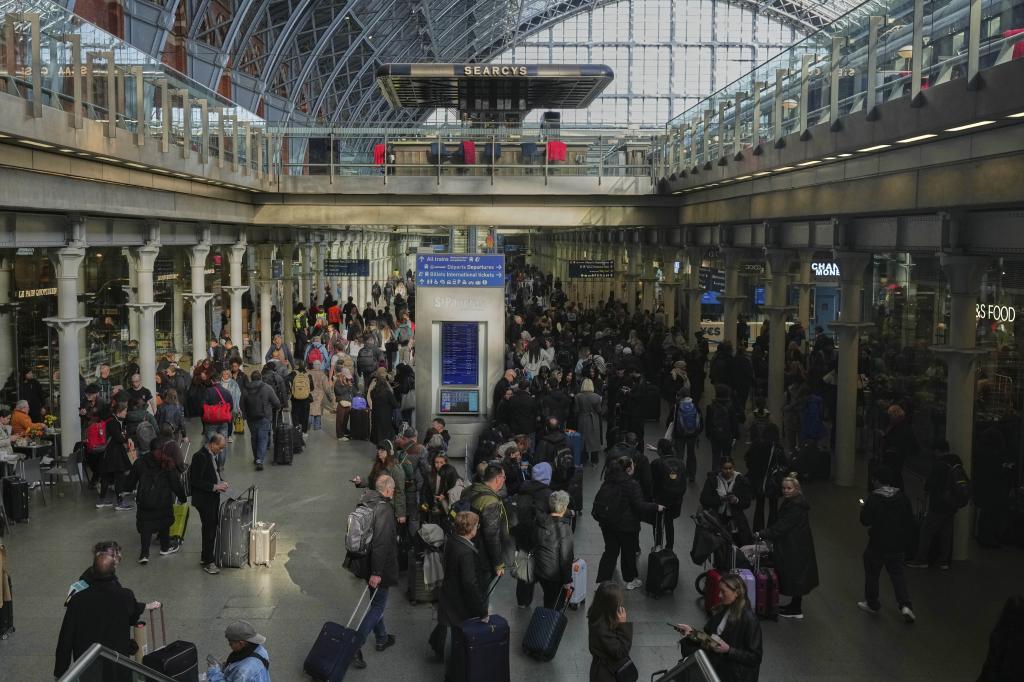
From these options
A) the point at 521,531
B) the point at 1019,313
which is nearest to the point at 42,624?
the point at 521,531

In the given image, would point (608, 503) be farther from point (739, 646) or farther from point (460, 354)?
point (460, 354)

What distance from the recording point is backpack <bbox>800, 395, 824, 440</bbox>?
701 inches

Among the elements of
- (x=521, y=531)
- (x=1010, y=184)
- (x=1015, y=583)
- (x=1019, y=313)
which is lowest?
(x=1015, y=583)

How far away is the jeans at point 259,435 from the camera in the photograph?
17.8m

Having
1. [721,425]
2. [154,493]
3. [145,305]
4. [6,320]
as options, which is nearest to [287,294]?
[145,305]

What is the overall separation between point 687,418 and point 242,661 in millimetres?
9976

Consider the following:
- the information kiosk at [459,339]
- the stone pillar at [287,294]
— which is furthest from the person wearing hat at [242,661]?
the stone pillar at [287,294]

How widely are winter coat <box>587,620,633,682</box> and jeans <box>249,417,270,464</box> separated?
1105 cm

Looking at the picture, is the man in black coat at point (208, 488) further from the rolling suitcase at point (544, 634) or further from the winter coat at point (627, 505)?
the winter coat at point (627, 505)

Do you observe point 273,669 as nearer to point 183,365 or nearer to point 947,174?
point 947,174

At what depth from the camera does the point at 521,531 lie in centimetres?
1107

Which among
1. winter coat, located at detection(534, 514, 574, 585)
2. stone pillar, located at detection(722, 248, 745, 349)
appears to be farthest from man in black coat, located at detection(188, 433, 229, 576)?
stone pillar, located at detection(722, 248, 745, 349)

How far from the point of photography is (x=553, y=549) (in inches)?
400

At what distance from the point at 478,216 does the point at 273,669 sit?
21.5 m
